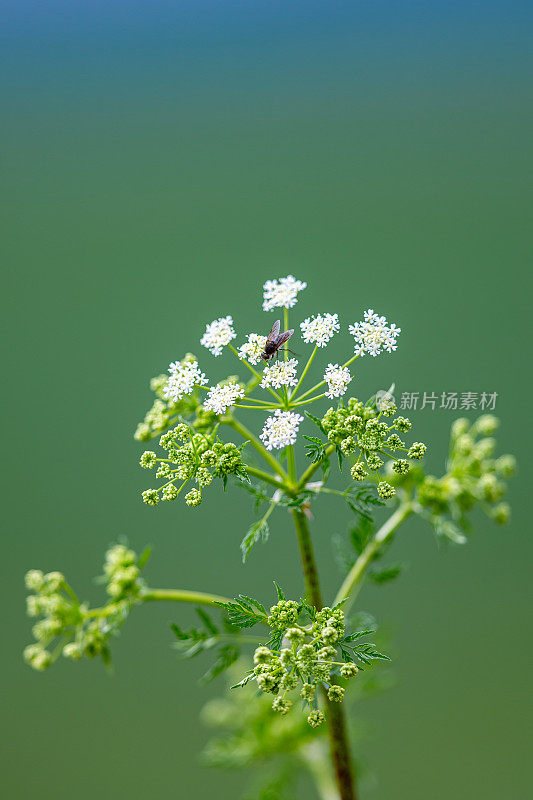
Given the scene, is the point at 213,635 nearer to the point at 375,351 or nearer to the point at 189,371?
the point at 189,371

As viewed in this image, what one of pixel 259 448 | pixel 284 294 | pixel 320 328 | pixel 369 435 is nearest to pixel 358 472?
pixel 369 435

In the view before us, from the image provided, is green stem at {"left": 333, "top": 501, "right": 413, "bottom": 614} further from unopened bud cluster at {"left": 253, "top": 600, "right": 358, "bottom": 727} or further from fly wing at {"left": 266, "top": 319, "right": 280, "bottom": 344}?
fly wing at {"left": 266, "top": 319, "right": 280, "bottom": 344}

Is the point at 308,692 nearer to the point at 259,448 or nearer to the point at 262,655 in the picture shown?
the point at 262,655

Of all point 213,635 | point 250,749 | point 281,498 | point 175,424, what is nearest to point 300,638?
point 281,498

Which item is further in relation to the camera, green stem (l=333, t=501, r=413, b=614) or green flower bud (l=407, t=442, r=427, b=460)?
green stem (l=333, t=501, r=413, b=614)

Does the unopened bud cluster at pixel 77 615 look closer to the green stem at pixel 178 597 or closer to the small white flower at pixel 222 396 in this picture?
the green stem at pixel 178 597

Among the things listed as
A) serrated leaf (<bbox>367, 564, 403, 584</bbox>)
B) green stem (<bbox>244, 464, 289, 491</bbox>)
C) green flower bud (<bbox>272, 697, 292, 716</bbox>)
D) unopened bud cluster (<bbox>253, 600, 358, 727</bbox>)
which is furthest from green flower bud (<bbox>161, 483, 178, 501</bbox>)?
serrated leaf (<bbox>367, 564, 403, 584</bbox>)

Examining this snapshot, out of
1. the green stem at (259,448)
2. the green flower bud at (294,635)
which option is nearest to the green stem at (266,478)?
the green stem at (259,448)
